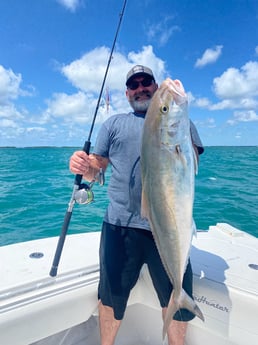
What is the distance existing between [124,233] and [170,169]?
0.78 meters

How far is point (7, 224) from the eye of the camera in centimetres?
737

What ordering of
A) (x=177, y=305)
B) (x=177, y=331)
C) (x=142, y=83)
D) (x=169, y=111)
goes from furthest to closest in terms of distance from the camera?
(x=142, y=83)
(x=177, y=331)
(x=177, y=305)
(x=169, y=111)

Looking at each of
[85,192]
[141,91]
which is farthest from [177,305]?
[141,91]

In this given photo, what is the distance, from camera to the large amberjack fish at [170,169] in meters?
1.38

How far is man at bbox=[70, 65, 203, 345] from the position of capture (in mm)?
1932

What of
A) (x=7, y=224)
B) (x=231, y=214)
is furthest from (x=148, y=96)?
(x=231, y=214)

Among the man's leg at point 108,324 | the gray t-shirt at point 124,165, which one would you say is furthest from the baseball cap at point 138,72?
the man's leg at point 108,324

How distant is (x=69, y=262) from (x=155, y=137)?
1.52 meters

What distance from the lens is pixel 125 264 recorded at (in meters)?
1.96

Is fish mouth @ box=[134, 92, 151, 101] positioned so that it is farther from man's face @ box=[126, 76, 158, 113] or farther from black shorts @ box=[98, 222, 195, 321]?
black shorts @ box=[98, 222, 195, 321]

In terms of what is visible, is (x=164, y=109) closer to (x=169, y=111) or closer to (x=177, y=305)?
(x=169, y=111)

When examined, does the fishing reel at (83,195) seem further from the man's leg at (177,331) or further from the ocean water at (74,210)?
the ocean water at (74,210)

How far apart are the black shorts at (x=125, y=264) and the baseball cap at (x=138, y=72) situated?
1159 mm

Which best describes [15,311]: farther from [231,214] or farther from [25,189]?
[25,189]
